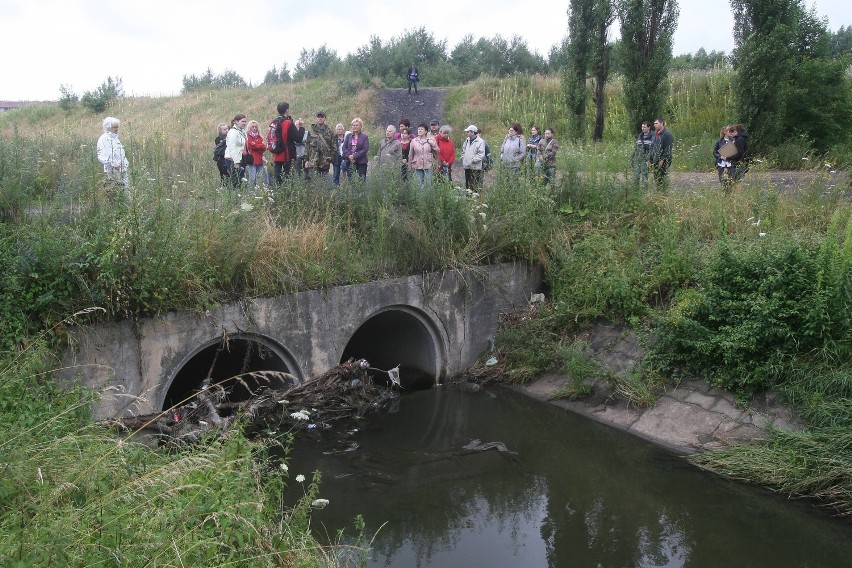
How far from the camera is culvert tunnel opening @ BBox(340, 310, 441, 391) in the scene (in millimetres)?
11359

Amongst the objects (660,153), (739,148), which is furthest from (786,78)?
A: (660,153)

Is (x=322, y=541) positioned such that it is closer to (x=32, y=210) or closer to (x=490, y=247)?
(x=32, y=210)

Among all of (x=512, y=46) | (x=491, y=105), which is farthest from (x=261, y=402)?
(x=512, y=46)

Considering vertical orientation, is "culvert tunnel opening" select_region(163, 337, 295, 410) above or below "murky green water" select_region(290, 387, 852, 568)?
above

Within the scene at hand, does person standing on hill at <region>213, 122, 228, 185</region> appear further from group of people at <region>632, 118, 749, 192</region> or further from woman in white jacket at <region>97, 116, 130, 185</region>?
group of people at <region>632, 118, 749, 192</region>

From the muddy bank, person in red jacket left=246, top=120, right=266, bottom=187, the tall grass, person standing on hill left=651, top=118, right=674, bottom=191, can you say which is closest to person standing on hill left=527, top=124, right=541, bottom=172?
person standing on hill left=651, top=118, right=674, bottom=191

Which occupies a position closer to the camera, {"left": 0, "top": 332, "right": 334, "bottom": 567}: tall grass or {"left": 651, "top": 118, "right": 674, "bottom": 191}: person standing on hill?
{"left": 0, "top": 332, "right": 334, "bottom": 567}: tall grass

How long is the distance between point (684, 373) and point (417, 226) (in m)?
4.12

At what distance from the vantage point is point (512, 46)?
160 ft

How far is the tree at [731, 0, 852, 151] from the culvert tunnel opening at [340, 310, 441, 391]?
10977mm

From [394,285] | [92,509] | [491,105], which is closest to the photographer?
[92,509]

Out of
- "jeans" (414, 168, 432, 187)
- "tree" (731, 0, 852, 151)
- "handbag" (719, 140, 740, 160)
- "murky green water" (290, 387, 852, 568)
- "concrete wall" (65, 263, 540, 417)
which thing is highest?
"tree" (731, 0, 852, 151)

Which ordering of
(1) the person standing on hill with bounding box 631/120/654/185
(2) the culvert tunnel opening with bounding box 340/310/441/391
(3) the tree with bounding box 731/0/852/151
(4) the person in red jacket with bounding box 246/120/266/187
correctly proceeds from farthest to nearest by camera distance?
(3) the tree with bounding box 731/0/852/151 → (4) the person in red jacket with bounding box 246/120/266/187 → (1) the person standing on hill with bounding box 631/120/654/185 → (2) the culvert tunnel opening with bounding box 340/310/441/391

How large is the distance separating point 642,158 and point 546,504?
24.5 ft
